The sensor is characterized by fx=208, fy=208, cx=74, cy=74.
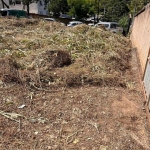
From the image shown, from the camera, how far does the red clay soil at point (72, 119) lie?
3088 mm

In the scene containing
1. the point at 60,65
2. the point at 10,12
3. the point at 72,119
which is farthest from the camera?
the point at 10,12

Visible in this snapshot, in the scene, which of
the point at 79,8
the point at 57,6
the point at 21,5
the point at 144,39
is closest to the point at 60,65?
the point at 144,39

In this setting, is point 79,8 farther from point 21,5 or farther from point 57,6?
point 21,5

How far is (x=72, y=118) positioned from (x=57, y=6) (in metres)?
28.8

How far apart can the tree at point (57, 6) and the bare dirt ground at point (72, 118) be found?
2727cm

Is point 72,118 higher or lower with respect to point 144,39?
lower

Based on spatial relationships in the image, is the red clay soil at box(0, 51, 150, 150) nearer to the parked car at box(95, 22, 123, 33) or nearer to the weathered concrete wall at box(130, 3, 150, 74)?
the weathered concrete wall at box(130, 3, 150, 74)

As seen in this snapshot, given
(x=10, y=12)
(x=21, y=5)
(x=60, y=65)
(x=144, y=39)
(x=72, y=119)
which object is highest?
(x=21, y=5)

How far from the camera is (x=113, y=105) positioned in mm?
4227

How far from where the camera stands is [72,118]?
368 centimetres

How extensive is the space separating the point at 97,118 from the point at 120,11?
1094 inches

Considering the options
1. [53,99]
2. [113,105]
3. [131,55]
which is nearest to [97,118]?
[113,105]

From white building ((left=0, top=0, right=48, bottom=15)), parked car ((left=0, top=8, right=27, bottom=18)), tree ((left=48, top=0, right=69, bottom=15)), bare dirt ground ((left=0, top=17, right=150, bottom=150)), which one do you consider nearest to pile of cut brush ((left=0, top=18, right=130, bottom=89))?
bare dirt ground ((left=0, top=17, right=150, bottom=150))

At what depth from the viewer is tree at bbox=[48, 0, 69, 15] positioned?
98.6ft
